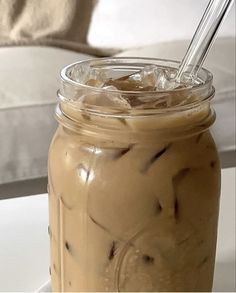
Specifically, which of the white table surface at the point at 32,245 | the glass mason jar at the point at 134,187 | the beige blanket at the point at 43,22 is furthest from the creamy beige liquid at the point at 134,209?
the beige blanket at the point at 43,22

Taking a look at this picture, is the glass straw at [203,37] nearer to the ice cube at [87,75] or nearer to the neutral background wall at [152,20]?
the ice cube at [87,75]

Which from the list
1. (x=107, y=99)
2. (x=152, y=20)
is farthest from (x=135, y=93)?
(x=152, y=20)

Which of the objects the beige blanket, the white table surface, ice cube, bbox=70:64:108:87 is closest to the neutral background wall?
the beige blanket

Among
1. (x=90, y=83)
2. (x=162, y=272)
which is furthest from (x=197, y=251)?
(x=90, y=83)

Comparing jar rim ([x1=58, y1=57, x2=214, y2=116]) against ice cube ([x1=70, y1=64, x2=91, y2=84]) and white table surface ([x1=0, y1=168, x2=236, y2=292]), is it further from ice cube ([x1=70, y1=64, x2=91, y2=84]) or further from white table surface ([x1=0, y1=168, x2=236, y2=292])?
white table surface ([x1=0, y1=168, x2=236, y2=292])

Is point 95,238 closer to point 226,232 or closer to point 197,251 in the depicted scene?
point 197,251

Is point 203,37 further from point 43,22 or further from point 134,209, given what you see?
point 43,22
